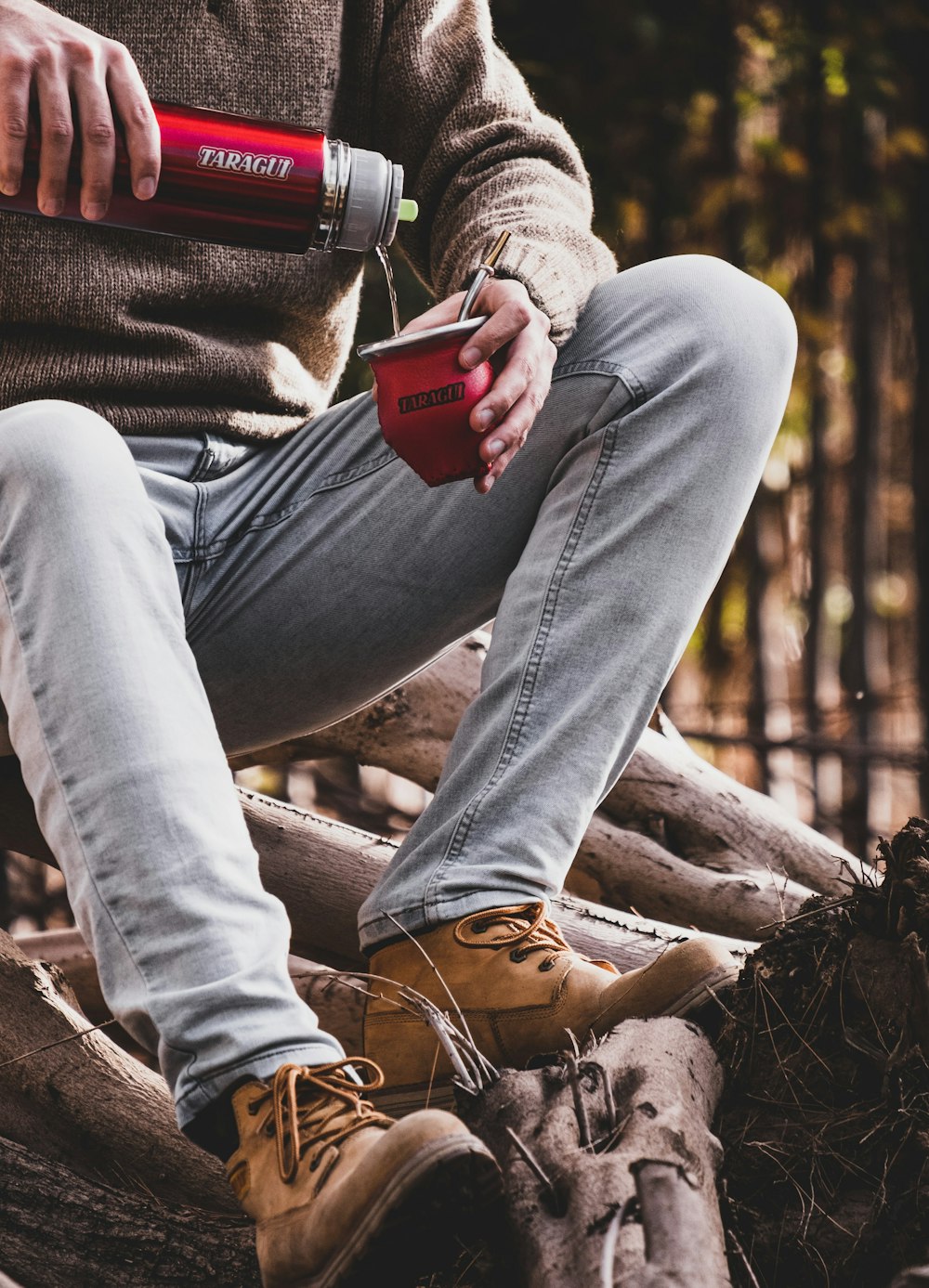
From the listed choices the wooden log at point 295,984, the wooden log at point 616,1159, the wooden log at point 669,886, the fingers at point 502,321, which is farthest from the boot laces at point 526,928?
the wooden log at point 669,886

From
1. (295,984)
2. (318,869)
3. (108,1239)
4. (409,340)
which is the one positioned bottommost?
(295,984)

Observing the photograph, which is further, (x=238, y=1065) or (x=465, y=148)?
(x=465, y=148)

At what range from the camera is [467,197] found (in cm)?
176

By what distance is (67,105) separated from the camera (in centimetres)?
126

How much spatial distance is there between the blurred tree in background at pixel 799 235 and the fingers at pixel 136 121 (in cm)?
291

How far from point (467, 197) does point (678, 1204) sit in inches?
51.6

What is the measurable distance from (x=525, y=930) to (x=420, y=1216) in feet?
1.45

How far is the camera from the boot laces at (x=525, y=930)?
4.50 ft

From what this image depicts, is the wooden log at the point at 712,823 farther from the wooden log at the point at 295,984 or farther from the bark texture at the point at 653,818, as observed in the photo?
the wooden log at the point at 295,984

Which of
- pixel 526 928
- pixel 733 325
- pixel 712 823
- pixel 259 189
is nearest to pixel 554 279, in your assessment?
pixel 733 325

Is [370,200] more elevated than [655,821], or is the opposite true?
[370,200]

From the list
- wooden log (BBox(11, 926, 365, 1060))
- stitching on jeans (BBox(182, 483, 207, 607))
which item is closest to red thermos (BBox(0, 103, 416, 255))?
stitching on jeans (BBox(182, 483, 207, 607))

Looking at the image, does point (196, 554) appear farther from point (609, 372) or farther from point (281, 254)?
point (609, 372)

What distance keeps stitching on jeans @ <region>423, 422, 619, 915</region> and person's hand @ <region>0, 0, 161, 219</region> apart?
595 mm
